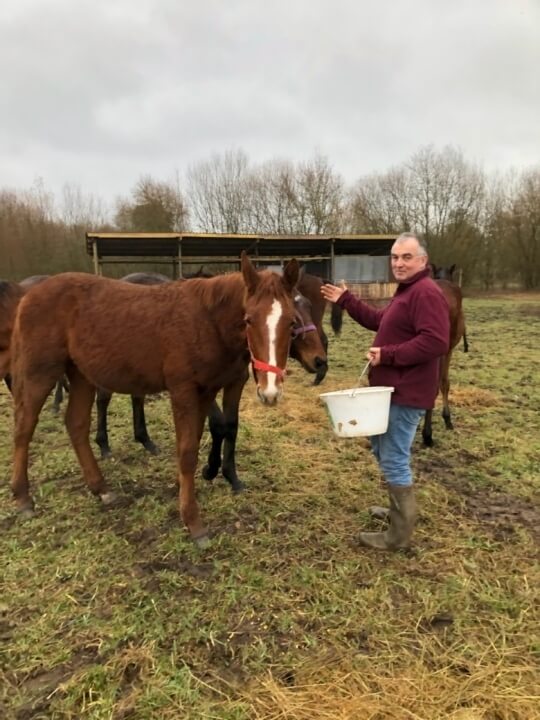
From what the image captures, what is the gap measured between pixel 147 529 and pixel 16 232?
26926mm

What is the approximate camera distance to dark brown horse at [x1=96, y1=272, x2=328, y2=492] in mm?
3930

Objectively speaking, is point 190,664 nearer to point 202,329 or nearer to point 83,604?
point 83,604

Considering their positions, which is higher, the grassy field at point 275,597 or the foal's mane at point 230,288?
the foal's mane at point 230,288

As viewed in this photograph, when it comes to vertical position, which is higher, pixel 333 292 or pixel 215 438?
pixel 333 292

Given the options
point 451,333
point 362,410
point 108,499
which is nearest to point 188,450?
point 108,499

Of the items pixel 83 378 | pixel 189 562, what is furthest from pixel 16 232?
pixel 189 562

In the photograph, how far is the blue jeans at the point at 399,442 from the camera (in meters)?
2.78

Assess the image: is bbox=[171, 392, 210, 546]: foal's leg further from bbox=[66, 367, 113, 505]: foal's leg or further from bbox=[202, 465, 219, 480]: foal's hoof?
bbox=[66, 367, 113, 505]: foal's leg

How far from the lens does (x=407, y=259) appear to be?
2.68 meters

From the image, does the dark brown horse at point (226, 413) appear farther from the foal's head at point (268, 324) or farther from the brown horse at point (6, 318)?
the foal's head at point (268, 324)

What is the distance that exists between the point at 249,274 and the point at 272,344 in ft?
1.53

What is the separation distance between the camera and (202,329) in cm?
313

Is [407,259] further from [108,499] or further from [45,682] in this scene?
[108,499]

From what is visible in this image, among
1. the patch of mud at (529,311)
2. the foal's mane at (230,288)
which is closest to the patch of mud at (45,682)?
the foal's mane at (230,288)
